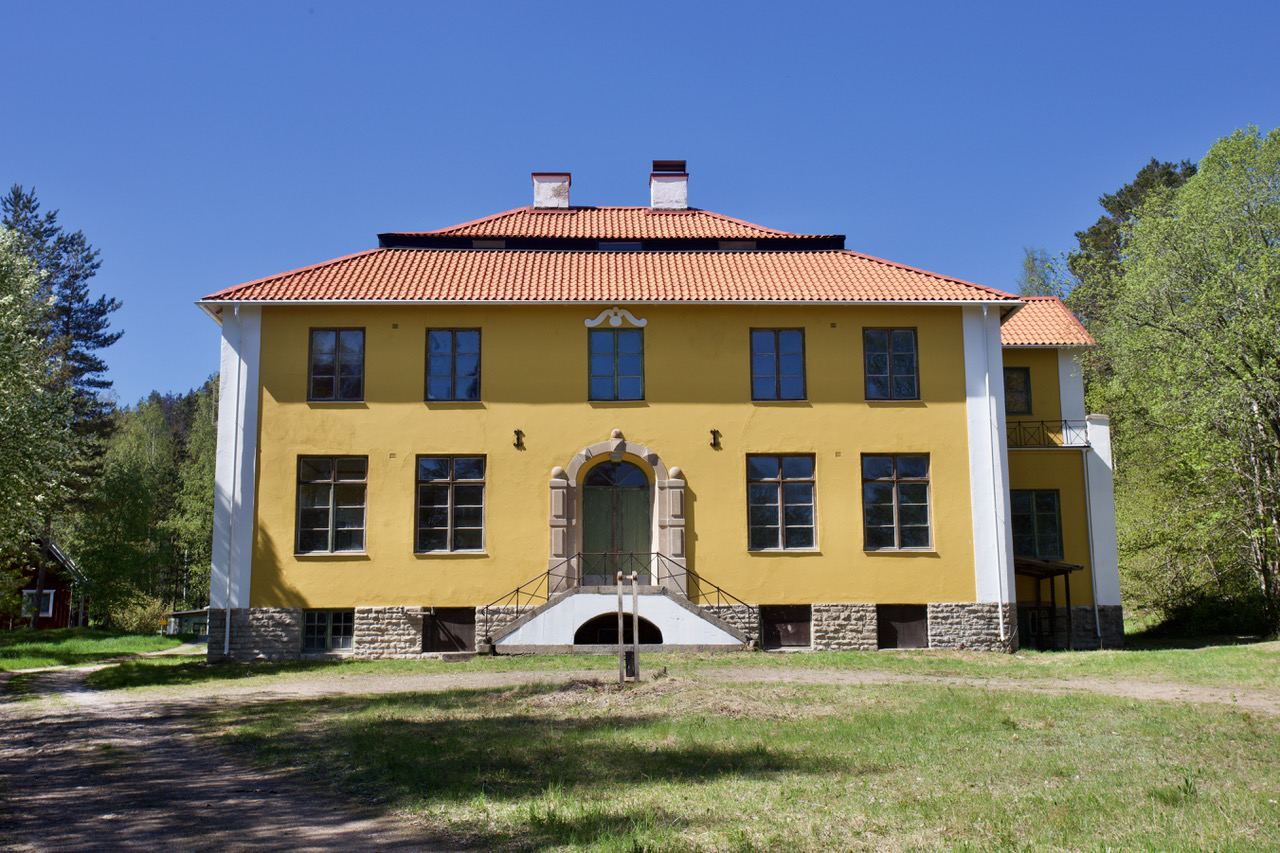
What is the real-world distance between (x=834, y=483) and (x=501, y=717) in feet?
39.1

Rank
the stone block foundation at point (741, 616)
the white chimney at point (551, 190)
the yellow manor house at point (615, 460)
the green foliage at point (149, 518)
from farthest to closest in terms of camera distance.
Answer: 1. the green foliage at point (149, 518)
2. the white chimney at point (551, 190)
3. the yellow manor house at point (615, 460)
4. the stone block foundation at point (741, 616)

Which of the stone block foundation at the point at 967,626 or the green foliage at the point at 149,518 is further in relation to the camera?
the green foliage at the point at 149,518

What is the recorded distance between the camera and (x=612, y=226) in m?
25.7

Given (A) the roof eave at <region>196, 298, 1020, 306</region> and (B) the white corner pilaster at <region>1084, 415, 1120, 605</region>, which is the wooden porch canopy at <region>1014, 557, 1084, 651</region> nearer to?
(B) the white corner pilaster at <region>1084, 415, 1120, 605</region>

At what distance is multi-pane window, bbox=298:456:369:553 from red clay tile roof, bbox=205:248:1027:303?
3.61 metres

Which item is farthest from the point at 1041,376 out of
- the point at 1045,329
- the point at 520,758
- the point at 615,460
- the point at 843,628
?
the point at 520,758

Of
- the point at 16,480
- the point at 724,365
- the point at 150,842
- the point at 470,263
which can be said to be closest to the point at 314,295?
the point at 470,263

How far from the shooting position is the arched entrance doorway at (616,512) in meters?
22.0

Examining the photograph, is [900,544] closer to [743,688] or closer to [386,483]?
[743,688]

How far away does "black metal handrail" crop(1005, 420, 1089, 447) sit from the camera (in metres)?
24.5

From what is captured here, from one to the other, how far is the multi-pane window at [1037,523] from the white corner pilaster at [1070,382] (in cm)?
247

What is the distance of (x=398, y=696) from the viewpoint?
1404cm

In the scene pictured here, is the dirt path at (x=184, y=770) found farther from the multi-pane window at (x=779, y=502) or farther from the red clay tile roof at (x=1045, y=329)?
the red clay tile roof at (x=1045, y=329)

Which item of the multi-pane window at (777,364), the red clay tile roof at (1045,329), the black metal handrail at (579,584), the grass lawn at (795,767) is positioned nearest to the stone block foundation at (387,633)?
the black metal handrail at (579,584)
